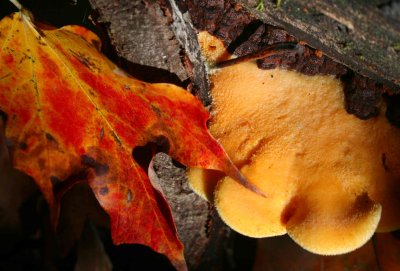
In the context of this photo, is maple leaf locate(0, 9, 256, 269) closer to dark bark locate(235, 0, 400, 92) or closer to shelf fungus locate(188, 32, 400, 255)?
shelf fungus locate(188, 32, 400, 255)

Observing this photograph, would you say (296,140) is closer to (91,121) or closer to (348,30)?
(348,30)

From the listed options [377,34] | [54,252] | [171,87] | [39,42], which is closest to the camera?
[377,34]

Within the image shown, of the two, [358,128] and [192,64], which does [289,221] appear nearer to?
[358,128]

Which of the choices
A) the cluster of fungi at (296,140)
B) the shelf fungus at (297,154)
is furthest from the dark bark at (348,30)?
the shelf fungus at (297,154)

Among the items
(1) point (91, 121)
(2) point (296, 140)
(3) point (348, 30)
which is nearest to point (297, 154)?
(2) point (296, 140)

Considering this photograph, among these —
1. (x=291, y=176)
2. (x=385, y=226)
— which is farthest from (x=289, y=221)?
(x=385, y=226)

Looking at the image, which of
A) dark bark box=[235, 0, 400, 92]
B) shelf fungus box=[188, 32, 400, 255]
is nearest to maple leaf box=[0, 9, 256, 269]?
shelf fungus box=[188, 32, 400, 255]
